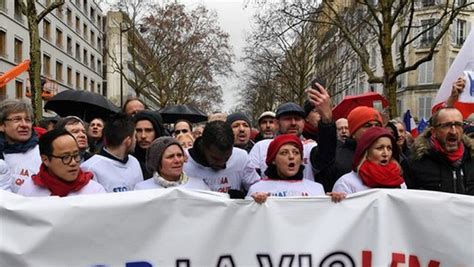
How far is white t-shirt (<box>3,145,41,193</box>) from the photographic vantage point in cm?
385

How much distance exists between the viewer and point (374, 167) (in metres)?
3.36

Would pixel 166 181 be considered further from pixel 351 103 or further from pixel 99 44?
pixel 99 44

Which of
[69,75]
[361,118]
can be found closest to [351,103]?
[361,118]

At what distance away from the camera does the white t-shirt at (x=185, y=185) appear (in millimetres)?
3539

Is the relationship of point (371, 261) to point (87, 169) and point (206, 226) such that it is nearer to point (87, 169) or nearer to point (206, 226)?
point (206, 226)

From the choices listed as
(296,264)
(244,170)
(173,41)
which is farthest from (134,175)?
(173,41)

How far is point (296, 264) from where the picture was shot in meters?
2.95

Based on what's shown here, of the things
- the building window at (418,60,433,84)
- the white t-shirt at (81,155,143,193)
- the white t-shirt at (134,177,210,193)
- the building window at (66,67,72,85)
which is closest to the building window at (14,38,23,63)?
the building window at (66,67,72,85)

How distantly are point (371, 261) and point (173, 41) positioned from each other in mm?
33163

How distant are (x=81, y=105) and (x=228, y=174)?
323 cm

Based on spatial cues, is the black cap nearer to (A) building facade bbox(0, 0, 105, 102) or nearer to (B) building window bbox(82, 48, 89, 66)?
(A) building facade bbox(0, 0, 105, 102)

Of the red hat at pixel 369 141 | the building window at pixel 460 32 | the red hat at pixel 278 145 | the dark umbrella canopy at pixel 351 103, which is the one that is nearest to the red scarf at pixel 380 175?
the red hat at pixel 369 141

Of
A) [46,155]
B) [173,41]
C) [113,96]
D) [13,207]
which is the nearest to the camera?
[13,207]

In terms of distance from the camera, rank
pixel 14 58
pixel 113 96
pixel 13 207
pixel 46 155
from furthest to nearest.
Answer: pixel 113 96
pixel 14 58
pixel 46 155
pixel 13 207
